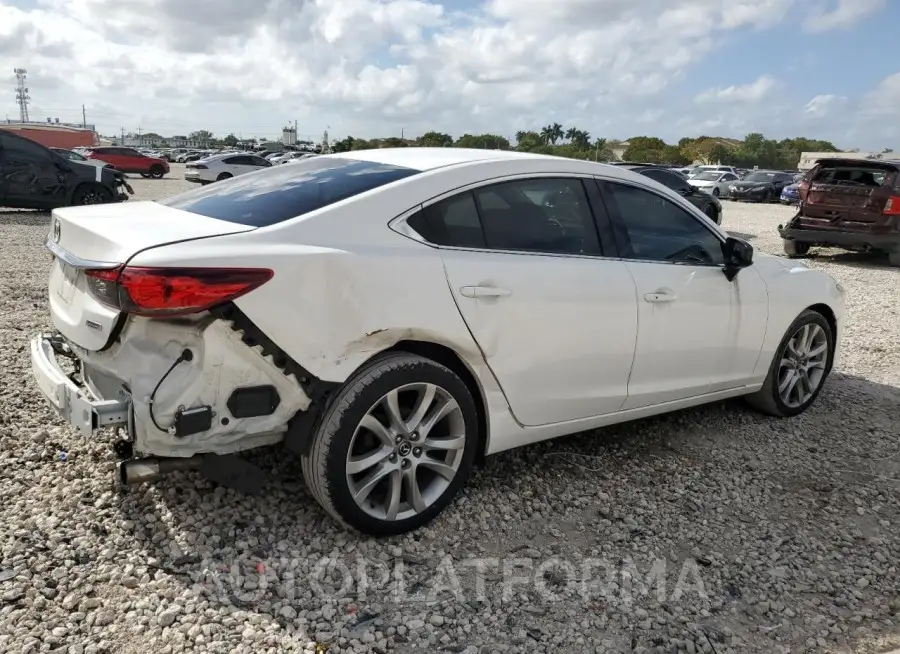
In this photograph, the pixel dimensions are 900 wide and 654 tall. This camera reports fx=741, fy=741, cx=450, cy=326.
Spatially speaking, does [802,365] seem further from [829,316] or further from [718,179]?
[718,179]

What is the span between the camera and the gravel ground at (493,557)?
8.70 feet

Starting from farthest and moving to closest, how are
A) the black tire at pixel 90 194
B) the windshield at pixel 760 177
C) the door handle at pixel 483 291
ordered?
the windshield at pixel 760 177 < the black tire at pixel 90 194 < the door handle at pixel 483 291

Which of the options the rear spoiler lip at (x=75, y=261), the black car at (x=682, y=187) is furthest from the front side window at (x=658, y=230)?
the black car at (x=682, y=187)

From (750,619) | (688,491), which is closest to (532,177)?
(688,491)

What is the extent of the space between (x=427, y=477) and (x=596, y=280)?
1252 mm

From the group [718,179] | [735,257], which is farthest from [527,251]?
[718,179]

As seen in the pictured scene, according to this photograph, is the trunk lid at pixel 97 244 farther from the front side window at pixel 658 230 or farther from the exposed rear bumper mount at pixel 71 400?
the front side window at pixel 658 230

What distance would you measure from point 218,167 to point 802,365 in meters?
27.2

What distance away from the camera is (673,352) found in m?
4.01

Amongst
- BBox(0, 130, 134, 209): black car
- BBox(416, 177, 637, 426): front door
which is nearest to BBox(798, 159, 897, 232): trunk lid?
BBox(416, 177, 637, 426): front door

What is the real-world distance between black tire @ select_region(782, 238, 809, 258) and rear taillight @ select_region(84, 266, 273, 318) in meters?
12.5

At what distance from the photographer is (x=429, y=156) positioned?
3709 millimetres

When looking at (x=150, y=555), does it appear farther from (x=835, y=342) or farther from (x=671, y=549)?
(x=835, y=342)

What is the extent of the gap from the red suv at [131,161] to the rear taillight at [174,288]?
36.6 meters
